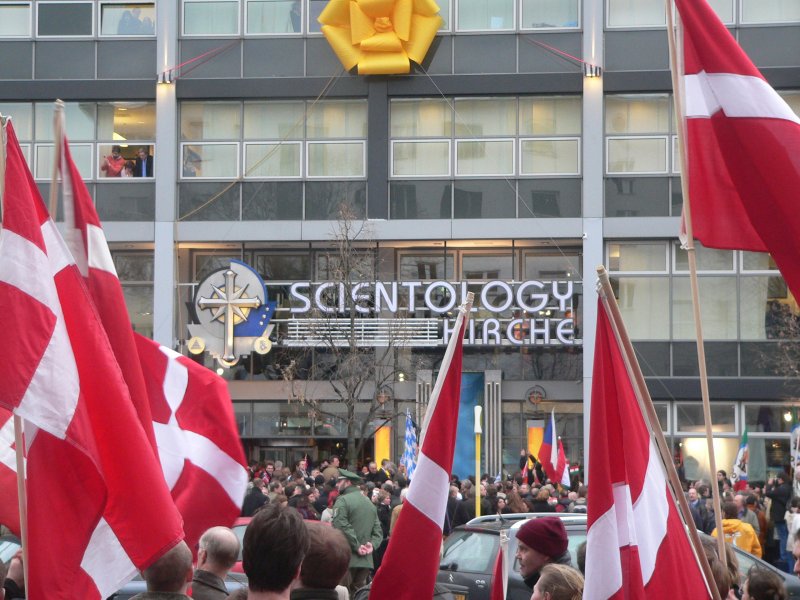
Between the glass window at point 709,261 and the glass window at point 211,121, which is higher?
the glass window at point 211,121

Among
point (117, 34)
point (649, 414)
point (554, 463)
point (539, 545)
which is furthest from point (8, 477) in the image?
point (117, 34)

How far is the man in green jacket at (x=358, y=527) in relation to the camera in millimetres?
14875

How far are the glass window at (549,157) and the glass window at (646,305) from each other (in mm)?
3087

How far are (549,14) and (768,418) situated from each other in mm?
11322

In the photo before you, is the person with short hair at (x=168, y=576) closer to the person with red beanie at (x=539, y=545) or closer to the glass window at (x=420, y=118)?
the person with red beanie at (x=539, y=545)

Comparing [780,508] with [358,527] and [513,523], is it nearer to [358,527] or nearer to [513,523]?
[358,527]

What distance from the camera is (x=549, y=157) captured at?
→ 34.6 meters

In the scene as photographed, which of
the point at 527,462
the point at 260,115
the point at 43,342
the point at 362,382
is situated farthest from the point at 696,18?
the point at 260,115

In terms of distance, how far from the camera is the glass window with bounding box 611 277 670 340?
3441 centimetres

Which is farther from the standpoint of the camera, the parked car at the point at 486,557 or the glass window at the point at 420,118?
the glass window at the point at 420,118

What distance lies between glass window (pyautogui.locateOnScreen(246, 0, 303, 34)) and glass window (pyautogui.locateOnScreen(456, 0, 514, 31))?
4101 mm

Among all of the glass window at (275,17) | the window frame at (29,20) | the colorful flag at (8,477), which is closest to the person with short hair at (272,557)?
the colorful flag at (8,477)

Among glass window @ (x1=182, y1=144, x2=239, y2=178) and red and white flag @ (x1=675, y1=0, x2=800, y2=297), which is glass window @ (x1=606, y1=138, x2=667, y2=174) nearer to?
glass window @ (x1=182, y1=144, x2=239, y2=178)

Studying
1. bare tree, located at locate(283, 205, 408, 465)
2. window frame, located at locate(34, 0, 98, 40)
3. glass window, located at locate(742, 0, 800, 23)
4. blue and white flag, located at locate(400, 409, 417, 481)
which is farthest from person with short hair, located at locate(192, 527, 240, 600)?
window frame, located at locate(34, 0, 98, 40)
